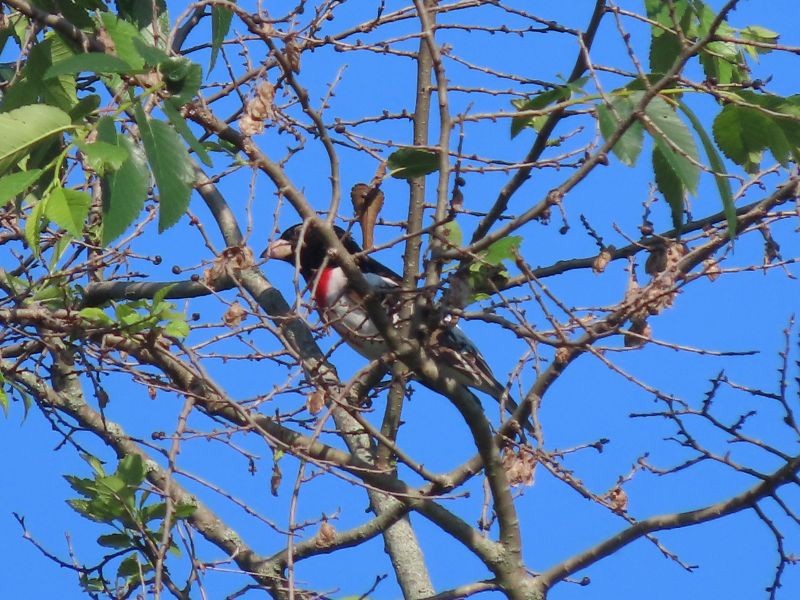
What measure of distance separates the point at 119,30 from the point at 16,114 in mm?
248

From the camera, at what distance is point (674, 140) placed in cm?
204

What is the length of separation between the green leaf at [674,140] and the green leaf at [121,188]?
87cm

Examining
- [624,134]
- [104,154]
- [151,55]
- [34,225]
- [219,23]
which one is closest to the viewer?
[104,154]

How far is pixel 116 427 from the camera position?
400 cm

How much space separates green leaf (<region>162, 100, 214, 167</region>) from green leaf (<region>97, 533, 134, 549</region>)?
1597mm

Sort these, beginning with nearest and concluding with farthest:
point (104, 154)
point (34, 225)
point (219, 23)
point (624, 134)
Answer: point (104, 154), point (624, 134), point (34, 225), point (219, 23)

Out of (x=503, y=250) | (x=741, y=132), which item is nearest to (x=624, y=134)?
(x=741, y=132)

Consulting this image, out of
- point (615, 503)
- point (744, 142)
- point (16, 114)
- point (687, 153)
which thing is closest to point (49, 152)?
point (16, 114)

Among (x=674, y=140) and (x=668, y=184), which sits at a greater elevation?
(x=668, y=184)

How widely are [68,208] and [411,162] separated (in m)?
1.05

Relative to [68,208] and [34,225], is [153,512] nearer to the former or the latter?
[34,225]

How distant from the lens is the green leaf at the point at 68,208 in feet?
6.26

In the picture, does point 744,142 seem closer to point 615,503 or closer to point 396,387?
point 615,503

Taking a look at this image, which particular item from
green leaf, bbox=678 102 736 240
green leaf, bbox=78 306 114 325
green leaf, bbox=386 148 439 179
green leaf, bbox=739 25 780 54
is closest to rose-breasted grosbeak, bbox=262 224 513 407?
green leaf, bbox=386 148 439 179
